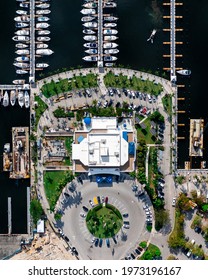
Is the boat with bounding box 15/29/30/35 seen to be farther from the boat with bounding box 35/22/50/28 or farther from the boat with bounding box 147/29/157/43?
the boat with bounding box 147/29/157/43

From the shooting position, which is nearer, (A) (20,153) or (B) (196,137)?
(B) (196,137)

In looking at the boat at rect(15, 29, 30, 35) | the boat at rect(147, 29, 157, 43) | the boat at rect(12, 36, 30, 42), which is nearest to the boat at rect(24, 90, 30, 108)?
the boat at rect(12, 36, 30, 42)

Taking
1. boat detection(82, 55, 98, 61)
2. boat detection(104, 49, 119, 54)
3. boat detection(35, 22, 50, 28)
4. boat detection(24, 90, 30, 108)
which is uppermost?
boat detection(35, 22, 50, 28)

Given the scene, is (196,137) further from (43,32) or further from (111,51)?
(43,32)

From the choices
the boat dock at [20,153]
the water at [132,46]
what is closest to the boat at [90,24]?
the water at [132,46]

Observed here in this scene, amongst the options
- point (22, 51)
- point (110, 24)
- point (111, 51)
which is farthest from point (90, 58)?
point (22, 51)

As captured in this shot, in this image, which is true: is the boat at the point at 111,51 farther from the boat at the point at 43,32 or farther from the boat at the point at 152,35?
the boat at the point at 43,32
